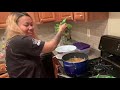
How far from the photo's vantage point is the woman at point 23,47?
1165 mm

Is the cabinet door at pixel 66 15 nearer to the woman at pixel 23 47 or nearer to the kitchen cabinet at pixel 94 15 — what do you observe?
the kitchen cabinet at pixel 94 15

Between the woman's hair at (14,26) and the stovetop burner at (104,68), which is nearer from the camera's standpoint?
the woman's hair at (14,26)

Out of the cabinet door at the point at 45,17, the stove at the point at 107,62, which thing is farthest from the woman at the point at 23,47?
the cabinet door at the point at 45,17

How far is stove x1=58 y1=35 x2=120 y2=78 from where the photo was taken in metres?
1.38

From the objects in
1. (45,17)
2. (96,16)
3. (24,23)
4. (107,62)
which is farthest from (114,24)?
(45,17)

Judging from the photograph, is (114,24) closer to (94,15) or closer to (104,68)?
(94,15)

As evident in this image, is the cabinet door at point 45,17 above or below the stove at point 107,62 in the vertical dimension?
above

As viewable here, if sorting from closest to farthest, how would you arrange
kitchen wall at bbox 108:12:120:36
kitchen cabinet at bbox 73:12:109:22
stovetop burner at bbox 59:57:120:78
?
stovetop burner at bbox 59:57:120:78 → kitchen wall at bbox 108:12:120:36 → kitchen cabinet at bbox 73:12:109:22

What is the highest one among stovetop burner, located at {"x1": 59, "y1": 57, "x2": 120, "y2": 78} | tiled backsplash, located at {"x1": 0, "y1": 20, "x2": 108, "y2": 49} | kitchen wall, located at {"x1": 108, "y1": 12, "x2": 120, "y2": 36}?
kitchen wall, located at {"x1": 108, "y1": 12, "x2": 120, "y2": 36}

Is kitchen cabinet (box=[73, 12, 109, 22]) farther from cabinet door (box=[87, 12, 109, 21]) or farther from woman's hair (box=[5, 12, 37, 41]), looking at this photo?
woman's hair (box=[5, 12, 37, 41])

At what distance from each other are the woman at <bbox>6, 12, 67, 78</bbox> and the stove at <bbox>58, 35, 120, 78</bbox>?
0.32 meters

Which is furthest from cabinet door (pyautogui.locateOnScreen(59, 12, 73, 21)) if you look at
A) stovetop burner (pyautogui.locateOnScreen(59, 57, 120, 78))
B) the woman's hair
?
the woman's hair

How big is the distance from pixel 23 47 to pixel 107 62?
2.80 feet
